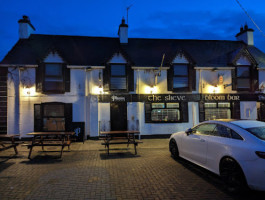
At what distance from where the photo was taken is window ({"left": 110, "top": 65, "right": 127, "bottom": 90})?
13.1m

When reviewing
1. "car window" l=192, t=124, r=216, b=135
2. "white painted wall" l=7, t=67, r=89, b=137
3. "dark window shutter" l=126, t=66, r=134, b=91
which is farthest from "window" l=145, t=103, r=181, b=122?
"car window" l=192, t=124, r=216, b=135

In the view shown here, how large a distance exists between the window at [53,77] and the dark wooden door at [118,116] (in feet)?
11.4

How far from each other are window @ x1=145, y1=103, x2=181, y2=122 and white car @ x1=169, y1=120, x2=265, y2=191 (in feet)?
21.1

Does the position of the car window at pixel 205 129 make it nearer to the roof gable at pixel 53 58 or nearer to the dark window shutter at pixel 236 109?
the dark window shutter at pixel 236 109

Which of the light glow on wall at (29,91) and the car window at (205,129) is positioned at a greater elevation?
the light glow on wall at (29,91)

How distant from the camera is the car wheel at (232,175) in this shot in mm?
4414

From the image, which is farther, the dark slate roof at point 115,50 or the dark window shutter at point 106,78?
the dark slate roof at point 115,50

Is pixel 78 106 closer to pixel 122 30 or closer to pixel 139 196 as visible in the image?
pixel 122 30

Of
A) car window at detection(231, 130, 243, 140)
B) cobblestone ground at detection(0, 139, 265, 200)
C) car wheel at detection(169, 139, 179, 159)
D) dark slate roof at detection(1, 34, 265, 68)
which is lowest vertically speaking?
cobblestone ground at detection(0, 139, 265, 200)

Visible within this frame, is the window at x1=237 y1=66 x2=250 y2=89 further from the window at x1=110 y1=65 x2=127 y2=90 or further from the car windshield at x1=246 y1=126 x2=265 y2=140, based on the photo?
the car windshield at x1=246 y1=126 x2=265 y2=140

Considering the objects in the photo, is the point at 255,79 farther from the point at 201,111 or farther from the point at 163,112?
the point at 163,112

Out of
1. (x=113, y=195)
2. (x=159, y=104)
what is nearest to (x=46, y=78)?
(x=159, y=104)

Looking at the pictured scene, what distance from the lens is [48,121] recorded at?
12.5 m

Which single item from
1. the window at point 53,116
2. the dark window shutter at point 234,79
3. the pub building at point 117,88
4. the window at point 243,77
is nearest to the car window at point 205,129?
the pub building at point 117,88
